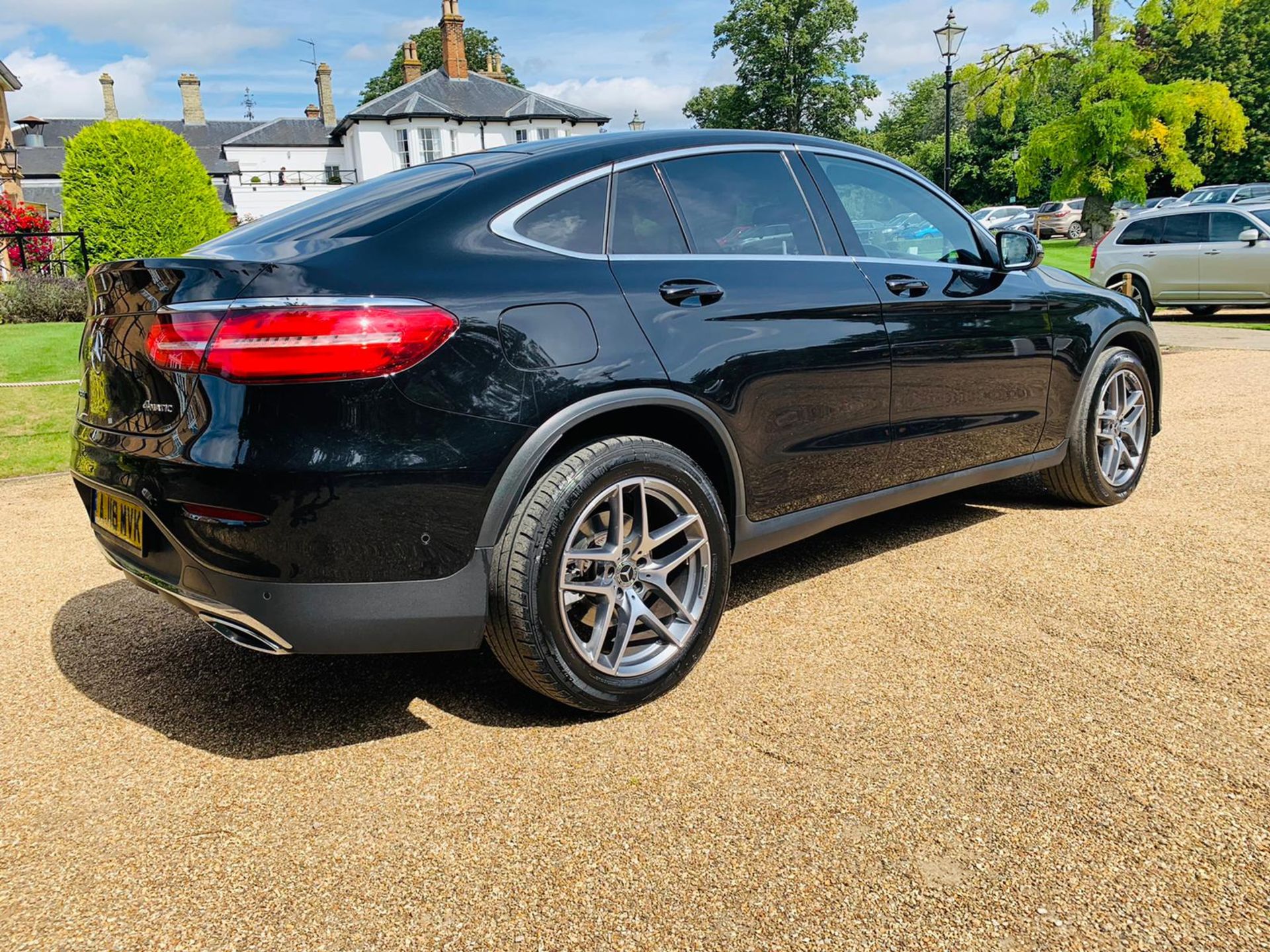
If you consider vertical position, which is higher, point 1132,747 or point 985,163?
point 985,163

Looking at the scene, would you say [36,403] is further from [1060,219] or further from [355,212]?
[1060,219]

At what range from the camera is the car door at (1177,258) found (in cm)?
1447

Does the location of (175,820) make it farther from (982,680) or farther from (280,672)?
(982,680)

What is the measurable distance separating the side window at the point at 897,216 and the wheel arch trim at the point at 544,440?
1.35 meters

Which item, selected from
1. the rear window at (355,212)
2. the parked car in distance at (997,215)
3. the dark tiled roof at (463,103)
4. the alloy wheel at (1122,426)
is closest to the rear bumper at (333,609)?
the rear window at (355,212)

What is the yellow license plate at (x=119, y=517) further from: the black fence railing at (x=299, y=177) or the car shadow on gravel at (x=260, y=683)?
the black fence railing at (x=299, y=177)

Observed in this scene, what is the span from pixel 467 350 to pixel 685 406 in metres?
0.75

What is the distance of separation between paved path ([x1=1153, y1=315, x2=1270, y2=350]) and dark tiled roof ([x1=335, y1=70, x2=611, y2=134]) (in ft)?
163

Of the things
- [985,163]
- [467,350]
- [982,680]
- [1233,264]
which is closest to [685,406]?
[467,350]

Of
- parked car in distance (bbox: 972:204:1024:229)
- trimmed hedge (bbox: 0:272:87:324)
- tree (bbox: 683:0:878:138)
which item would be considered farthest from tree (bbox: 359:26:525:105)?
trimmed hedge (bbox: 0:272:87:324)

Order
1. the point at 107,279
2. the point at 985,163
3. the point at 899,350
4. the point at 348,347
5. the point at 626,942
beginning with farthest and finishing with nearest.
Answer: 1. the point at 985,163
2. the point at 899,350
3. the point at 107,279
4. the point at 348,347
5. the point at 626,942

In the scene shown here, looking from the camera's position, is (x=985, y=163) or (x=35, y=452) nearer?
(x=35, y=452)

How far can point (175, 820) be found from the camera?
2457 millimetres

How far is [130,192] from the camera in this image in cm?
1675
